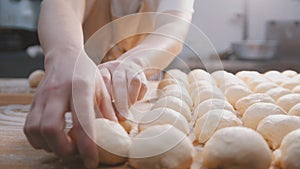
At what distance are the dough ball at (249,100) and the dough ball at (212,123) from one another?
171 mm

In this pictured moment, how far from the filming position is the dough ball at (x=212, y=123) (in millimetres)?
812

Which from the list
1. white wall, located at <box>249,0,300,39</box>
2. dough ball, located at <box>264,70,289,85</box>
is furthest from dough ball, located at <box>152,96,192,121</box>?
white wall, located at <box>249,0,300,39</box>

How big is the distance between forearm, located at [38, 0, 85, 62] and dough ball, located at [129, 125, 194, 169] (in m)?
0.22

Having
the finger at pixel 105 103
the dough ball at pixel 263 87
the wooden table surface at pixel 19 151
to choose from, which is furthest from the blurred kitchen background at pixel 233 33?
the finger at pixel 105 103

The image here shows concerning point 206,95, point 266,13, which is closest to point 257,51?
point 266,13

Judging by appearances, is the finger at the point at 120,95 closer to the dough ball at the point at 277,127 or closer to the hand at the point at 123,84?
the hand at the point at 123,84

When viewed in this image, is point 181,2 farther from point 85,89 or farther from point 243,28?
point 243,28

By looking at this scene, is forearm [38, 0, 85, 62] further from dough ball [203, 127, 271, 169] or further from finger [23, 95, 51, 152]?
dough ball [203, 127, 271, 169]

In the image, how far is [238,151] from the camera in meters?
0.63

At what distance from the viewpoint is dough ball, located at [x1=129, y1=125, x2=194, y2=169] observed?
65cm

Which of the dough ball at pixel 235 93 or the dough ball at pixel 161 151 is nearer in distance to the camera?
the dough ball at pixel 161 151

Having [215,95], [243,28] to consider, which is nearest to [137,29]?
[215,95]

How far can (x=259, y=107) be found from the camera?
0.88 meters

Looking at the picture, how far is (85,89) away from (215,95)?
53 cm
